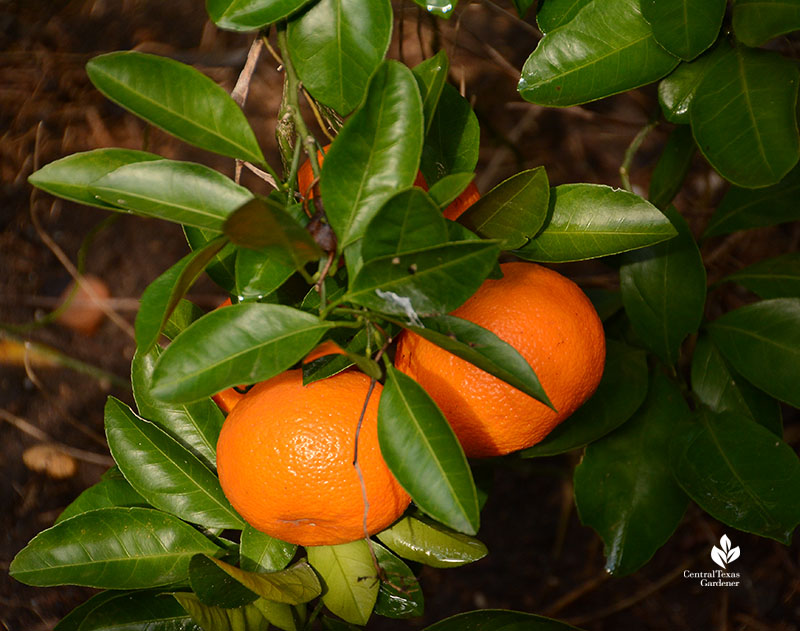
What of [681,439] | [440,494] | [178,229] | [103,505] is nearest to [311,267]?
[440,494]

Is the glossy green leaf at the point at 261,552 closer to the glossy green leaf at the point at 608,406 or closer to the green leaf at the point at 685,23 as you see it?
the glossy green leaf at the point at 608,406

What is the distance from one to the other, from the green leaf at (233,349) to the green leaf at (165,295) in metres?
0.03

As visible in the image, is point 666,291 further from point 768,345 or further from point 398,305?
point 398,305

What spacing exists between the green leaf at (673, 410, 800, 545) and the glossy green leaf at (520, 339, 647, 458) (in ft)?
0.26

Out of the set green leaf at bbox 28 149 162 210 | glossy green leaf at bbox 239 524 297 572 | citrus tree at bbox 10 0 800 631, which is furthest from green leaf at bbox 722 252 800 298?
green leaf at bbox 28 149 162 210

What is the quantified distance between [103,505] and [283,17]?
518 millimetres

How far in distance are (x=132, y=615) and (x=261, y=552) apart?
0.49ft

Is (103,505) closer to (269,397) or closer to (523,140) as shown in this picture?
(269,397)

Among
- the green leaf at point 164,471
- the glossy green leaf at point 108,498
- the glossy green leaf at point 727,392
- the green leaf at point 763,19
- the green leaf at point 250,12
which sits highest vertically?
the green leaf at point 250,12

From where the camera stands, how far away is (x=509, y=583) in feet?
4.65

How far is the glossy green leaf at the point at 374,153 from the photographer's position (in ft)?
1.63

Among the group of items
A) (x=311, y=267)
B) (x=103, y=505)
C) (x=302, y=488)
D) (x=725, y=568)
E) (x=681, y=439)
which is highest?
(x=311, y=267)
